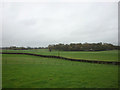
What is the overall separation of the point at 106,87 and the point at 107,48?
7841 cm

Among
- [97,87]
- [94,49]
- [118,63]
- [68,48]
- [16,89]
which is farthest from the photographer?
[68,48]

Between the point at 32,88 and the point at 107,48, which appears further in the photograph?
the point at 107,48

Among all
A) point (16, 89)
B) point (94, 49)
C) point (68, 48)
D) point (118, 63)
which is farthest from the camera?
point (68, 48)

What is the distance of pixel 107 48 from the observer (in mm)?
76938

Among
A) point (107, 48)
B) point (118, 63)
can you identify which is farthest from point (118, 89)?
point (107, 48)

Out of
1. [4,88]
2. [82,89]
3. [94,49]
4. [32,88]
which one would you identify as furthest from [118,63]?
[94,49]

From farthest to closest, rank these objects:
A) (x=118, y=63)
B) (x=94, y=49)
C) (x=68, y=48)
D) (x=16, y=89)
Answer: (x=68, y=48) < (x=94, y=49) < (x=118, y=63) < (x=16, y=89)

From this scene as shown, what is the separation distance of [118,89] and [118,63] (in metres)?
16.5

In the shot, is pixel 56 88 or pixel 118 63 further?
pixel 118 63

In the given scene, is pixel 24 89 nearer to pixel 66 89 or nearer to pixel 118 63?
pixel 66 89

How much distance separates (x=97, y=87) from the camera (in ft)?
24.7

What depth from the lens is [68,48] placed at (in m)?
80.1

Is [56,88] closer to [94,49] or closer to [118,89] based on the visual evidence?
[118,89]

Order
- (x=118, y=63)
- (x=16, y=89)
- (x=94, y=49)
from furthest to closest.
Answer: (x=94, y=49) → (x=118, y=63) → (x=16, y=89)
